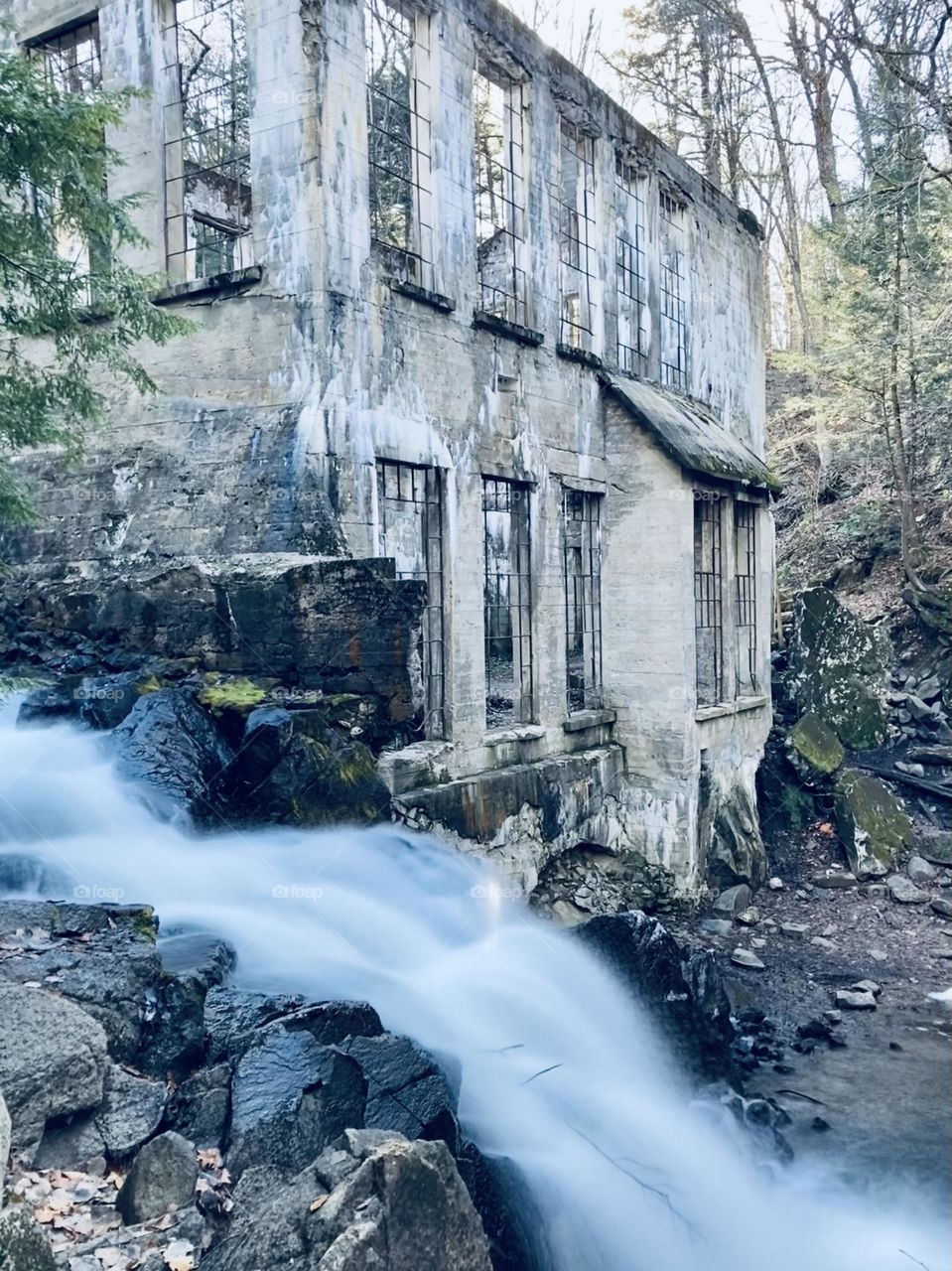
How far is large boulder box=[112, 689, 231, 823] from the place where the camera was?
7.07 metres

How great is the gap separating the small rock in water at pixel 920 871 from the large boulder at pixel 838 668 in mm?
2374

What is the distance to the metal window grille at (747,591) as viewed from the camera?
1430cm

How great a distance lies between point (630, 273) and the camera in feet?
42.2

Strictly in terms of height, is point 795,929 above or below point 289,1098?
below

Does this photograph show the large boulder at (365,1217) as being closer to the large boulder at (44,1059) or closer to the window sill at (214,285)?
the large boulder at (44,1059)

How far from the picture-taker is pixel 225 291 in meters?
8.75

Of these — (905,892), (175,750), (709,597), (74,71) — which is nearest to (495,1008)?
(175,750)

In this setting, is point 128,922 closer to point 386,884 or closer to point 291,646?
point 386,884

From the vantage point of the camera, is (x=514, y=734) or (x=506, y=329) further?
(x=514, y=734)

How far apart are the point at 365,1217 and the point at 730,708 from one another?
10.0m

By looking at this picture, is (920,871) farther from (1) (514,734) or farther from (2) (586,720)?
(1) (514,734)

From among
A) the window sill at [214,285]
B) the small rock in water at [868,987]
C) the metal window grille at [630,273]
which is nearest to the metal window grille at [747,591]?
the metal window grille at [630,273]

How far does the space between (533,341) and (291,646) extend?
180 inches

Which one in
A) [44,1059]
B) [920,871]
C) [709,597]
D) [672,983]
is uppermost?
[709,597]
